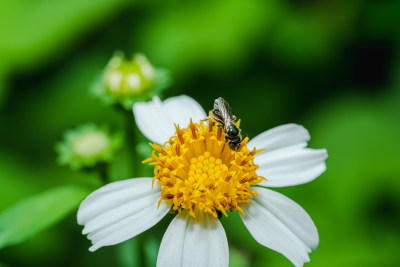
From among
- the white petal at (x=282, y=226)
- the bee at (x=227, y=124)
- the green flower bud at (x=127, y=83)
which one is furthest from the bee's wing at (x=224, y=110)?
the green flower bud at (x=127, y=83)

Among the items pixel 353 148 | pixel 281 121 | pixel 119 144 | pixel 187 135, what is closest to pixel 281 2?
pixel 281 121

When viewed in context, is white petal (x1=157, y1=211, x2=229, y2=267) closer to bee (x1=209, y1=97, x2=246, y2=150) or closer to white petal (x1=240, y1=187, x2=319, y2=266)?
white petal (x1=240, y1=187, x2=319, y2=266)

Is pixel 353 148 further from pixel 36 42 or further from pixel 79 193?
pixel 36 42

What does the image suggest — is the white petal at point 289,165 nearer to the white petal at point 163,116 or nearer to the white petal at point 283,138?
the white petal at point 283,138

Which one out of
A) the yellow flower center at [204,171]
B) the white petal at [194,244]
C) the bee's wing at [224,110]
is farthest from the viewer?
the bee's wing at [224,110]

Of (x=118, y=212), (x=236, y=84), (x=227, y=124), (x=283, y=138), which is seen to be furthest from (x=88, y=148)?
(x=236, y=84)
